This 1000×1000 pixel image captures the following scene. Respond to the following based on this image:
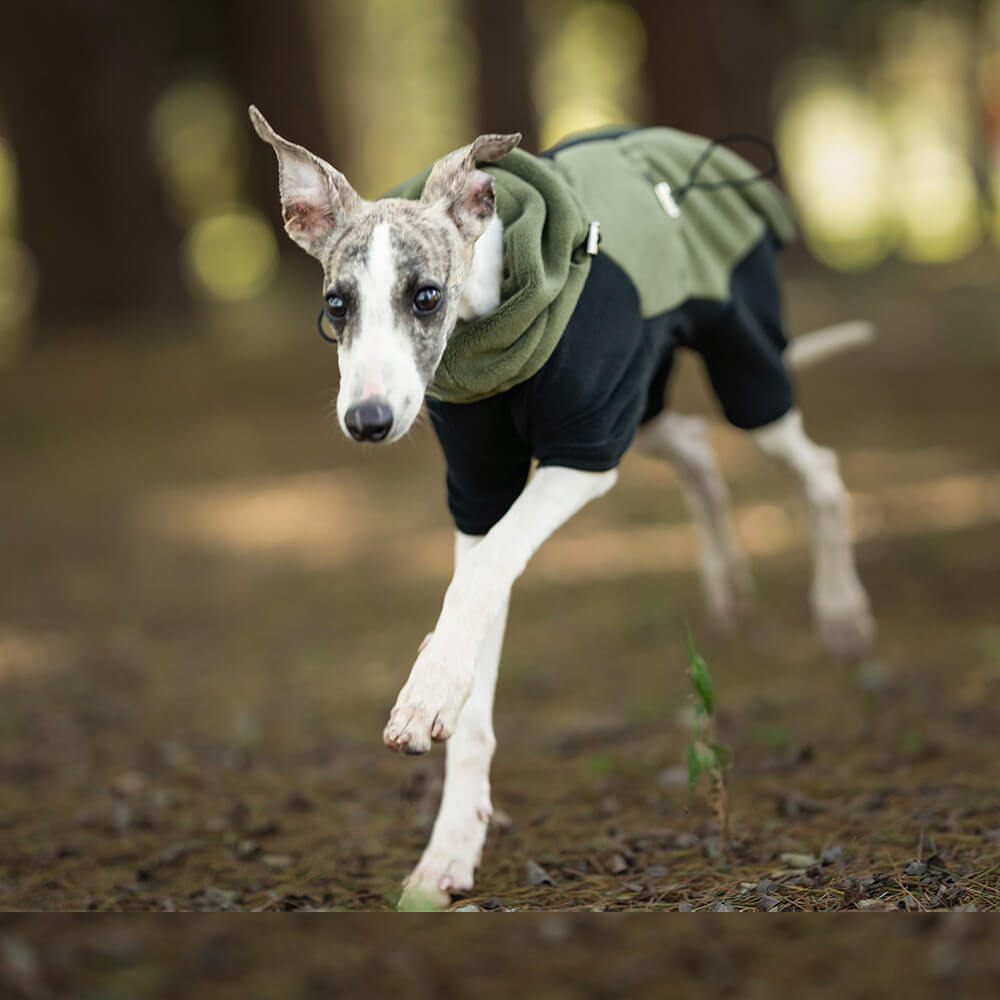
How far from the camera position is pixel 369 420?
2680mm

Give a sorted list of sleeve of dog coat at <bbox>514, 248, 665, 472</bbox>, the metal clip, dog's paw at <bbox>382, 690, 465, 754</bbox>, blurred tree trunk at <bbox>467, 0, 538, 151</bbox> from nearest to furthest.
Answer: dog's paw at <bbox>382, 690, 465, 754</bbox> → sleeve of dog coat at <bbox>514, 248, 665, 472</bbox> → the metal clip → blurred tree trunk at <bbox>467, 0, 538, 151</bbox>

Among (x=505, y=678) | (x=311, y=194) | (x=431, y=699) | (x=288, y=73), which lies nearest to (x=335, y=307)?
(x=311, y=194)

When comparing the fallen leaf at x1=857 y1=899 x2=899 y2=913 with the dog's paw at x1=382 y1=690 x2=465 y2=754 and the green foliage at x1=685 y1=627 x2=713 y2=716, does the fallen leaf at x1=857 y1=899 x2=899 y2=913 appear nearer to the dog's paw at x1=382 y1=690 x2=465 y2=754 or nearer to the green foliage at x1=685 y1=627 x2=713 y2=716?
the green foliage at x1=685 y1=627 x2=713 y2=716

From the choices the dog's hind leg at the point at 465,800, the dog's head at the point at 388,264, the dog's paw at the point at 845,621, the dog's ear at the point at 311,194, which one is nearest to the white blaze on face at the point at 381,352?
the dog's head at the point at 388,264

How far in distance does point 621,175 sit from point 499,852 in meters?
1.94

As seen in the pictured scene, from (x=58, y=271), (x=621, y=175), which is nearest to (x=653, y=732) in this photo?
(x=621, y=175)

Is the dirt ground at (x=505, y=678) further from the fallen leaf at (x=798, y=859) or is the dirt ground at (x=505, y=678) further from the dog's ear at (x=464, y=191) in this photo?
the dog's ear at (x=464, y=191)

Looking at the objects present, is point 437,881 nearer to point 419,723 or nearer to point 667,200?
point 419,723

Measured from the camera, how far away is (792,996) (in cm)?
213

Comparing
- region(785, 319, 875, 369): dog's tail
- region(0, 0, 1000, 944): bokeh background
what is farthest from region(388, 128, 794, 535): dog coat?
region(785, 319, 875, 369): dog's tail

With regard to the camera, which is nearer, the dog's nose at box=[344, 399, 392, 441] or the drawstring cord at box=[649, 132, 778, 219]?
the dog's nose at box=[344, 399, 392, 441]

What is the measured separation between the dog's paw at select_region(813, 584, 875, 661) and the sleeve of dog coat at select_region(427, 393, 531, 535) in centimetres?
190

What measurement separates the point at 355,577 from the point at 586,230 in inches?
172

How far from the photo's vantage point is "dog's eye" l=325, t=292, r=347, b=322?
288 centimetres
